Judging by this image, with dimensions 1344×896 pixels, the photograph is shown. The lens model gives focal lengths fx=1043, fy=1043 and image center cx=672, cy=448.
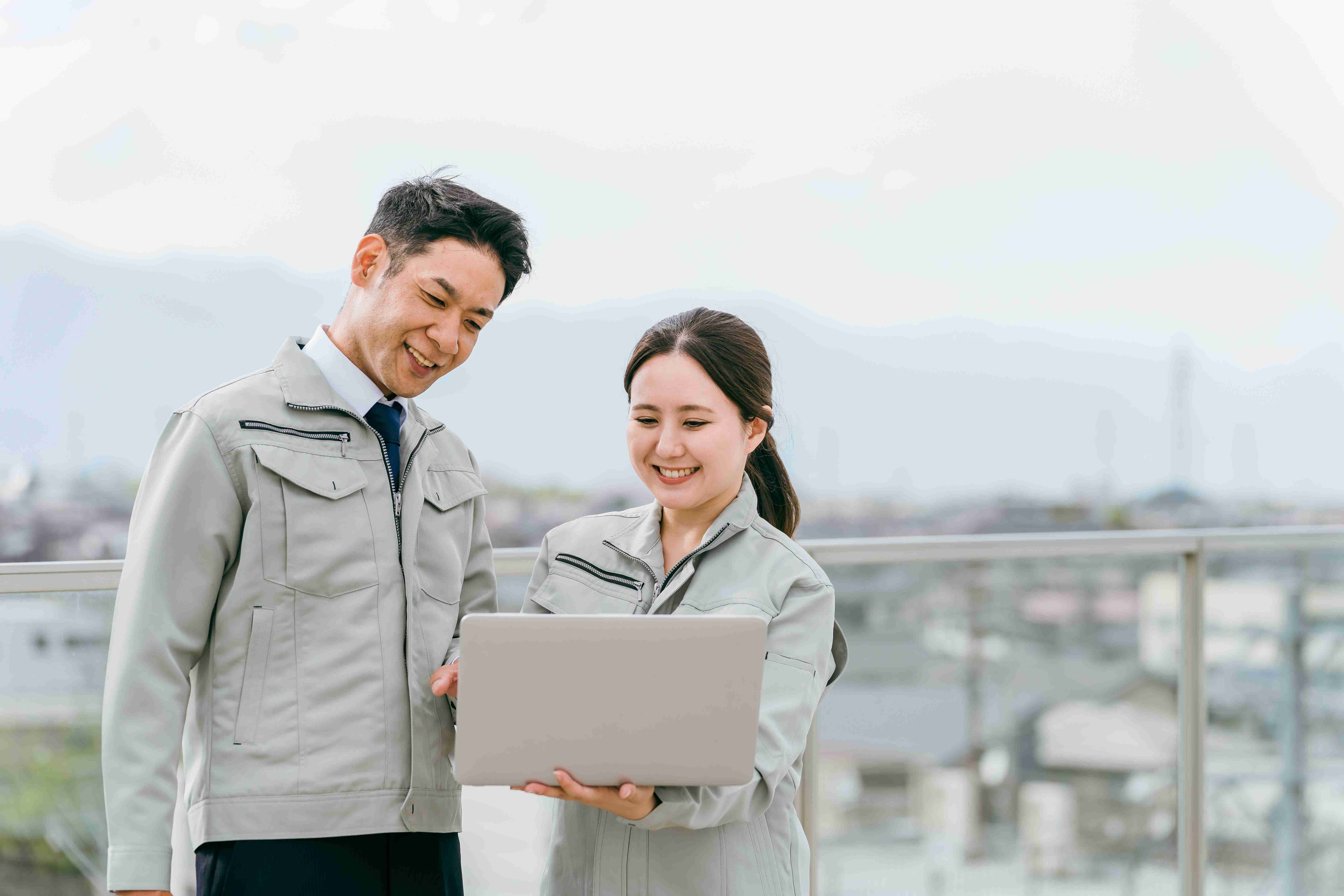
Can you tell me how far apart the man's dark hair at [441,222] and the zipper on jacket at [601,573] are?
37cm

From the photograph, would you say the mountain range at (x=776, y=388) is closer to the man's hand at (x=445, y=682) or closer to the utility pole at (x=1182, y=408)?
the utility pole at (x=1182, y=408)

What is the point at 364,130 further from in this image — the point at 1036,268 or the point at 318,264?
the point at 1036,268

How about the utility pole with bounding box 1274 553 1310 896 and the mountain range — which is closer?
the utility pole with bounding box 1274 553 1310 896

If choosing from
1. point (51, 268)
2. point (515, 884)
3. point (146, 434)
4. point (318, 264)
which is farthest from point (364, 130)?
point (515, 884)

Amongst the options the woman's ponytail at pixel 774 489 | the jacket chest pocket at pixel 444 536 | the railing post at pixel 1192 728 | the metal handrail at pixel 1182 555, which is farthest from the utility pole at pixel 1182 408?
the jacket chest pocket at pixel 444 536

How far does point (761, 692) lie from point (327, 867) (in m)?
0.53

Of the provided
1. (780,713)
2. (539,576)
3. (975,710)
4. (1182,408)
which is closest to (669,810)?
(780,713)

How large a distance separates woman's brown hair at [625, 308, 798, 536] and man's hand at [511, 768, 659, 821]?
0.45 metres

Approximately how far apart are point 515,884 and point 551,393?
2.48 metres

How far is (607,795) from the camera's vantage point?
42.8 inches

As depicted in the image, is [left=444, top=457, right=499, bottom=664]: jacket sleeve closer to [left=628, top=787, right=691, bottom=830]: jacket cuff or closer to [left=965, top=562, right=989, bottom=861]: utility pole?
[left=628, top=787, right=691, bottom=830]: jacket cuff

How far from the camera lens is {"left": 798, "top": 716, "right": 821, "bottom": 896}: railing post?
2057mm

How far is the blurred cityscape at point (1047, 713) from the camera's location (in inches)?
87.7

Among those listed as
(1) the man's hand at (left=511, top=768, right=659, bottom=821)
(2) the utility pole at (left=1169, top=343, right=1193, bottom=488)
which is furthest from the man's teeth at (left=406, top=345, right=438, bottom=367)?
(2) the utility pole at (left=1169, top=343, right=1193, bottom=488)
